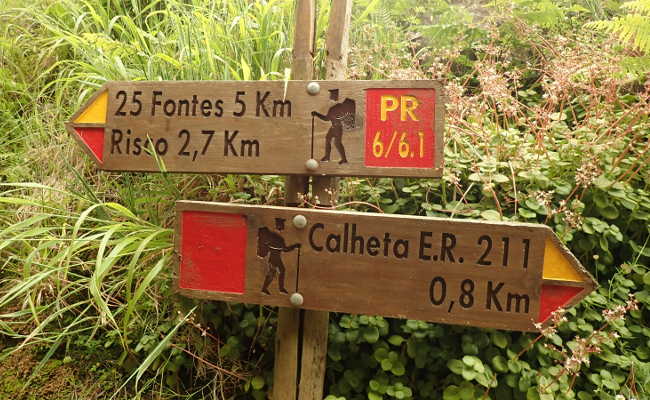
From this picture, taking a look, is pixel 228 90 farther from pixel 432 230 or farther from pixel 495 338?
pixel 495 338

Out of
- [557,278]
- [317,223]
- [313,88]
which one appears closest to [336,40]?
[313,88]

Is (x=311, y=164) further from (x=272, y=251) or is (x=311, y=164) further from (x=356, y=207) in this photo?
(x=356, y=207)

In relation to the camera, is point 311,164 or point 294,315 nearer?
point 311,164

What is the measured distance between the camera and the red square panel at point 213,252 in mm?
1416

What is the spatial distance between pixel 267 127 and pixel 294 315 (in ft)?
2.11

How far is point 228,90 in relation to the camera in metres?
1.49

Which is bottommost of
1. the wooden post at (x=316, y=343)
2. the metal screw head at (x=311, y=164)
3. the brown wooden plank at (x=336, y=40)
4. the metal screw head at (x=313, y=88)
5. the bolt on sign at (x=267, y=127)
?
the wooden post at (x=316, y=343)

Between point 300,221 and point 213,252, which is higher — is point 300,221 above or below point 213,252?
above

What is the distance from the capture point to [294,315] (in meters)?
1.53

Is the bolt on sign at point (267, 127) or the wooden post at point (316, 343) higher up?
the bolt on sign at point (267, 127)

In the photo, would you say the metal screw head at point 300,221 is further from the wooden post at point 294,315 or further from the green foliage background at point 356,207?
the green foliage background at point 356,207

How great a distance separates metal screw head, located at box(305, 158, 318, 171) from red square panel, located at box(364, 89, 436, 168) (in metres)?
0.16

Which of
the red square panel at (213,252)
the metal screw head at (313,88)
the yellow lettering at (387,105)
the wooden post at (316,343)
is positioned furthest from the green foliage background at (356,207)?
the metal screw head at (313,88)

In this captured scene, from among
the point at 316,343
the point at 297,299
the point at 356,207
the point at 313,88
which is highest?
the point at 313,88
